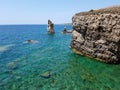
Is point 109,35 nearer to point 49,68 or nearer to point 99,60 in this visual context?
point 99,60

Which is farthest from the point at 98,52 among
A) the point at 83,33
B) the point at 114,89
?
the point at 114,89

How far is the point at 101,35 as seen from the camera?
3528 cm

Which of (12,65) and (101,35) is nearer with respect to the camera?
(12,65)

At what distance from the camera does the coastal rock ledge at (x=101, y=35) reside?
32.9 meters

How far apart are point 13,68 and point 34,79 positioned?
7721 millimetres

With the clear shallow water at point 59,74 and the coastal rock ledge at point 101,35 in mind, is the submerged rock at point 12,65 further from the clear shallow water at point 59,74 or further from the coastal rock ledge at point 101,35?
the coastal rock ledge at point 101,35

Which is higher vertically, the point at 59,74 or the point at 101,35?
the point at 101,35

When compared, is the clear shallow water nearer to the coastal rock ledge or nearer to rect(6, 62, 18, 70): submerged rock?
rect(6, 62, 18, 70): submerged rock

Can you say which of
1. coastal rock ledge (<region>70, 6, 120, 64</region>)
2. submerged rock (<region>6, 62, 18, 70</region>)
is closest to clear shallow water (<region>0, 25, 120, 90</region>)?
submerged rock (<region>6, 62, 18, 70</region>)

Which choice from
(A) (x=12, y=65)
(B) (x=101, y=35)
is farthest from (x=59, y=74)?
(B) (x=101, y=35)

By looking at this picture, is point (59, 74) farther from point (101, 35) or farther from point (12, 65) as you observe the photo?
point (101, 35)

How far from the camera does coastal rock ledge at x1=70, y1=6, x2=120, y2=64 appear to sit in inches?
1296

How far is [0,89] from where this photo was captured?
2372cm

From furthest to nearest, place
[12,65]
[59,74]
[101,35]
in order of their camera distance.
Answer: [101,35]
[12,65]
[59,74]
